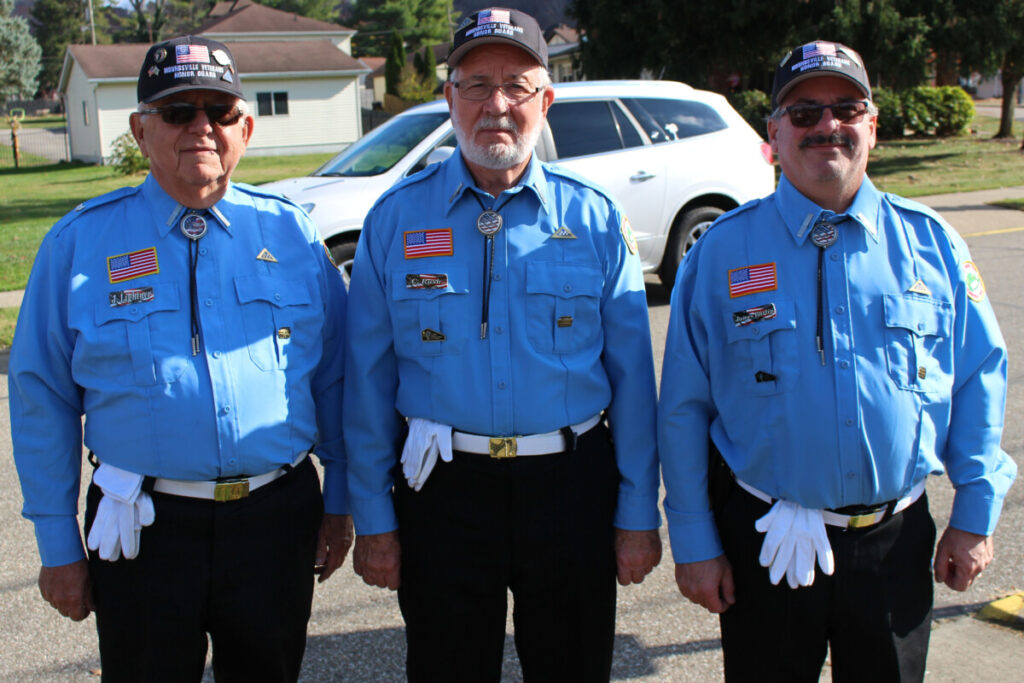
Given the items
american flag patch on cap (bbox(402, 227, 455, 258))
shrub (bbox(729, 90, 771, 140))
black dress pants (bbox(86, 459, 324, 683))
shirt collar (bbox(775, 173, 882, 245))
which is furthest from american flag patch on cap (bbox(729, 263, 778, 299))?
shrub (bbox(729, 90, 771, 140))

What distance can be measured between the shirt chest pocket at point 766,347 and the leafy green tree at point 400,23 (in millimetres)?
70017

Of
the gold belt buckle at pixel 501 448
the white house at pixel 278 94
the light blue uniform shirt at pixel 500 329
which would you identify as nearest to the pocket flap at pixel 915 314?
the light blue uniform shirt at pixel 500 329

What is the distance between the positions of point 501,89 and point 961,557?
5.81 feet

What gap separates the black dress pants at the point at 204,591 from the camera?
2453 millimetres

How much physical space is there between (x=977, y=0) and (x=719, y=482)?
66.8ft

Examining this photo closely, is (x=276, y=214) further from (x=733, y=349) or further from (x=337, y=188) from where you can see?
(x=337, y=188)

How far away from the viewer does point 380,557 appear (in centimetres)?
267

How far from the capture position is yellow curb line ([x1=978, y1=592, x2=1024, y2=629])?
348 cm

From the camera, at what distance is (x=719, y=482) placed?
264 centimetres

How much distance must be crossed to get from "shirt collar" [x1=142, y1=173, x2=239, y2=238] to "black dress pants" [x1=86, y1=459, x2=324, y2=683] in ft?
2.39

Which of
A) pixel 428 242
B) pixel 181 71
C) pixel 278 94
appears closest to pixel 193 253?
pixel 181 71

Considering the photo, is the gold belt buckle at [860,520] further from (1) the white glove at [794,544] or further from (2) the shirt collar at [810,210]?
(2) the shirt collar at [810,210]

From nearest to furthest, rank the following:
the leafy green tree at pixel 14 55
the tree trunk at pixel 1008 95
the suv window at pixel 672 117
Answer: the suv window at pixel 672 117
the tree trunk at pixel 1008 95
the leafy green tree at pixel 14 55

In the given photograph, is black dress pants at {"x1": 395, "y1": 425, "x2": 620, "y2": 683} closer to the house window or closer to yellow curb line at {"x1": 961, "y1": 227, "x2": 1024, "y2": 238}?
yellow curb line at {"x1": 961, "y1": 227, "x2": 1024, "y2": 238}
